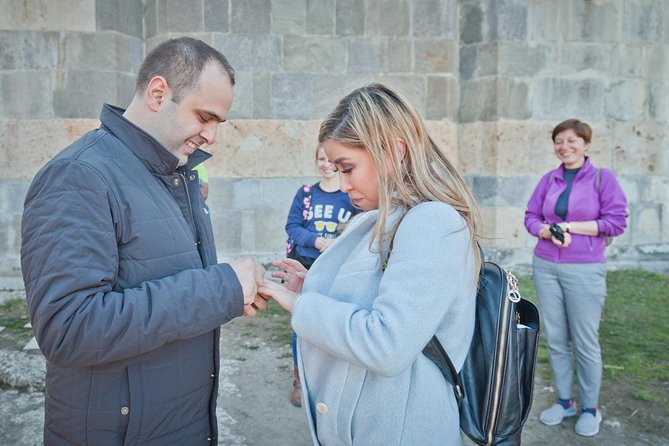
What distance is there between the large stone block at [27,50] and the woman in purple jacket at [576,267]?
5612 mm

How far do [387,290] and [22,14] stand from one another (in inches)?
263

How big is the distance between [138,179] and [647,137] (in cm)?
784

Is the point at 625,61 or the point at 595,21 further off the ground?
the point at 595,21

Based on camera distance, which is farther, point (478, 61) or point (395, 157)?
point (478, 61)

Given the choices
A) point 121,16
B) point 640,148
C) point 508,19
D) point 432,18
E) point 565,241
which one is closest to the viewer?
point 565,241

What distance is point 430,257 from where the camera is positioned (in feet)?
5.09

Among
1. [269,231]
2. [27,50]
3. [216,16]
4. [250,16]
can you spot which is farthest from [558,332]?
[27,50]

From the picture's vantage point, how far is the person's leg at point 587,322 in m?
3.82

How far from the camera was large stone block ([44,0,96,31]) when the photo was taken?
6.52 metres

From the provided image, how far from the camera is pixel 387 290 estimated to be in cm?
155

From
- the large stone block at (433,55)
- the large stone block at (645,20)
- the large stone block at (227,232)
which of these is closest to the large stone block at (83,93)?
the large stone block at (227,232)

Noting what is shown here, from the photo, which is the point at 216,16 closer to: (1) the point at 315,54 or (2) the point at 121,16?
(2) the point at 121,16

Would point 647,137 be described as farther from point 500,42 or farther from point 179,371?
point 179,371

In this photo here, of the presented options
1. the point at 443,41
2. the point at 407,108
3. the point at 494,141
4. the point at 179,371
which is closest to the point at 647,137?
the point at 494,141
